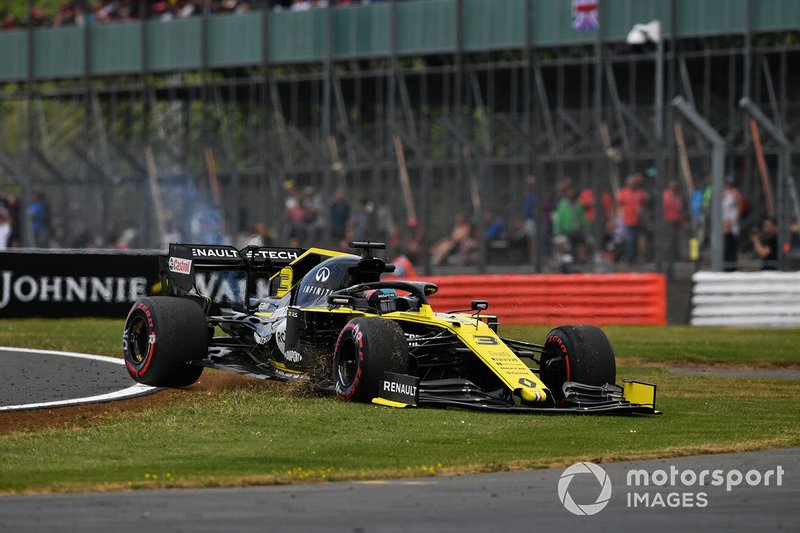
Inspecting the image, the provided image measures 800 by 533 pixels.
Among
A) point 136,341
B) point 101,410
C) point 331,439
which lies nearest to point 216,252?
point 136,341

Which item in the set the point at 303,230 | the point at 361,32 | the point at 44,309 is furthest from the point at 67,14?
the point at 44,309

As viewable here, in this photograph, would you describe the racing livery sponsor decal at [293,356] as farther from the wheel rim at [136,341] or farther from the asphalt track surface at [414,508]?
the asphalt track surface at [414,508]

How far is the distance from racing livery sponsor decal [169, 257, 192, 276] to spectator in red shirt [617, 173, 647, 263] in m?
11.6

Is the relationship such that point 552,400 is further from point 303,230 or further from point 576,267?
point 303,230

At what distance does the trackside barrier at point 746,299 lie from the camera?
73.9 ft

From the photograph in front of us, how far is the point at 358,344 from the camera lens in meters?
11.8

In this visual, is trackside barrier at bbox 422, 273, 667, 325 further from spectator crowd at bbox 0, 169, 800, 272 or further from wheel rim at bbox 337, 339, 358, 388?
wheel rim at bbox 337, 339, 358, 388

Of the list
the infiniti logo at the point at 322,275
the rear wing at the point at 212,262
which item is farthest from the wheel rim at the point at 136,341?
the infiniti logo at the point at 322,275

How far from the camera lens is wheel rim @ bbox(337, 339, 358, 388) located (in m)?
12.1

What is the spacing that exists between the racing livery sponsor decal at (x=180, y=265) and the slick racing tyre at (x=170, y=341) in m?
0.66

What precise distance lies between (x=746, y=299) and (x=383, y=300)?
11.3 m

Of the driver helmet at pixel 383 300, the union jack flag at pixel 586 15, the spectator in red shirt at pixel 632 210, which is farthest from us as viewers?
the union jack flag at pixel 586 15

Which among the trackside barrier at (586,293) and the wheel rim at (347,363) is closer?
the wheel rim at (347,363)

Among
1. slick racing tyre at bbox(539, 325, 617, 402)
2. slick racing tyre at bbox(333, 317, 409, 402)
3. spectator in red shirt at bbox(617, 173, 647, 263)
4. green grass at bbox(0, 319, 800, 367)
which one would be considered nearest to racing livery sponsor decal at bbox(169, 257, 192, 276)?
slick racing tyre at bbox(333, 317, 409, 402)
